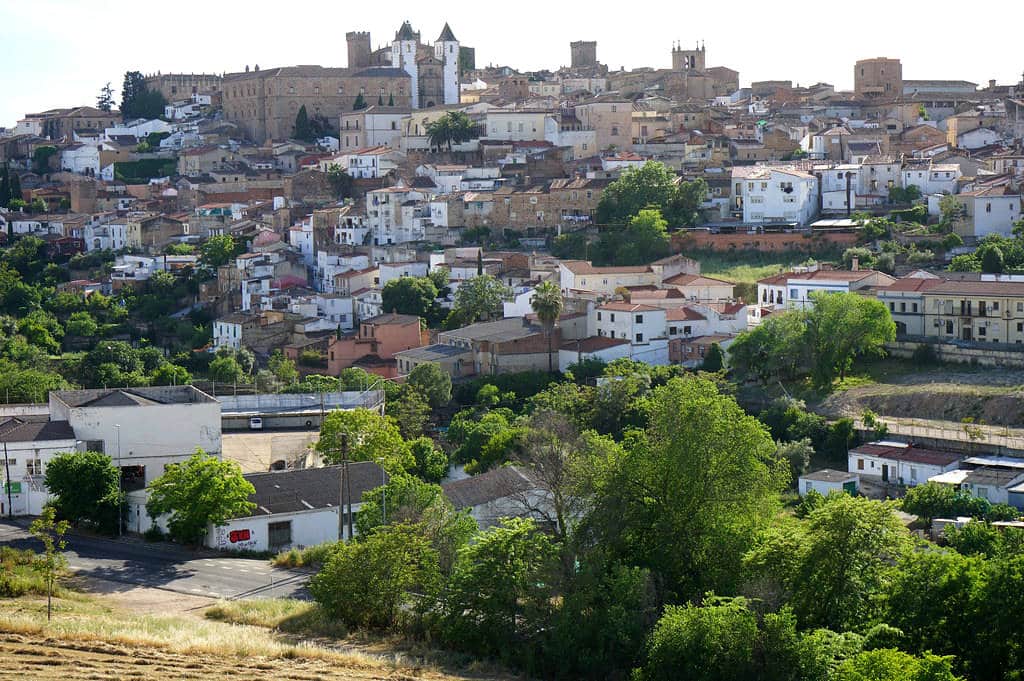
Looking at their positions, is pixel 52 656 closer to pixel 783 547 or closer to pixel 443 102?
pixel 783 547

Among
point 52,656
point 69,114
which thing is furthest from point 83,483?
point 69,114

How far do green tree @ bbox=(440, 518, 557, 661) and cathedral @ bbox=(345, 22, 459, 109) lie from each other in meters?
46.4

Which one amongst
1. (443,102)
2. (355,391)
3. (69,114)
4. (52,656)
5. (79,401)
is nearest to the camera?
(52,656)

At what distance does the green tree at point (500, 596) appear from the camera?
652 inches

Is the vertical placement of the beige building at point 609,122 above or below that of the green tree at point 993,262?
above

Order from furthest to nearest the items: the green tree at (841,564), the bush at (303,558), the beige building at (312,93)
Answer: the beige building at (312,93), the bush at (303,558), the green tree at (841,564)

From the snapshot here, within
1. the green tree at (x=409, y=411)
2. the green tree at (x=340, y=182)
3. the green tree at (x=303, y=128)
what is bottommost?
the green tree at (x=409, y=411)

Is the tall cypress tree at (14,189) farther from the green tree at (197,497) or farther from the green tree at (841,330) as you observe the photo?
the green tree at (197,497)

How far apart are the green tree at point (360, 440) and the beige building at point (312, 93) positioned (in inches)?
1539

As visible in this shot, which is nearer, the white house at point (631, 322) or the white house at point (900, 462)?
the white house at point (900, 462)

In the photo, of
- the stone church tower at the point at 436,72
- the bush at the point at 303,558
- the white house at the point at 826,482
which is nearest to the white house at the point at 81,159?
the stone church tower at the point at 436,72

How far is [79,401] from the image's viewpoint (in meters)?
24.3

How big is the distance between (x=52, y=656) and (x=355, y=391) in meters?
15.6

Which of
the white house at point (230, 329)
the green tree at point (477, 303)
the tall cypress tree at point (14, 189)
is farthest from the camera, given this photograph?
the tall cypress tree at point (14, 189)
